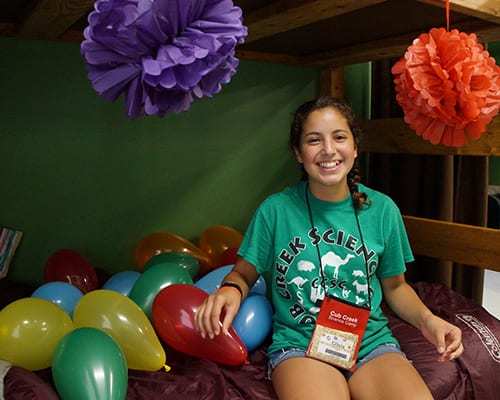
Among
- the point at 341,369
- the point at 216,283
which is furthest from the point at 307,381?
the point at 216,283

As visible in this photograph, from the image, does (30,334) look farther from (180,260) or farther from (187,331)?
(180,260)

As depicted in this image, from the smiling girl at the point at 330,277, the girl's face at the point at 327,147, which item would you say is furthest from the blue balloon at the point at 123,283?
the girl's face at the point at 327,147

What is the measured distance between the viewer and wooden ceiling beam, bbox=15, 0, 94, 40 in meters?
1.65

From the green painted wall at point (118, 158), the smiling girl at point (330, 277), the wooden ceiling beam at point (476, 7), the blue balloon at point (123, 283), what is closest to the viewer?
the smiling girl at point (330, 277)

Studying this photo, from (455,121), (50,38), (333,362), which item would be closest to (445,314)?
(333,362)

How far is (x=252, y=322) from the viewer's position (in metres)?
1.61

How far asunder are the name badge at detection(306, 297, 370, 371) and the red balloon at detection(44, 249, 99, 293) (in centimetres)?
109

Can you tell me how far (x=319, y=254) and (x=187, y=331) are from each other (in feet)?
1.42

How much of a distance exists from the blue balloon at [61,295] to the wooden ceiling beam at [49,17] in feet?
3.00

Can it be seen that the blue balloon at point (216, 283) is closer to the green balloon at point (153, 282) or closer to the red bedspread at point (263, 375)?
the green balloon at point (153, 282)

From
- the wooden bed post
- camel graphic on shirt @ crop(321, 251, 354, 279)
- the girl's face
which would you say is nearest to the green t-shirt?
camel graphic on shirt @ crop(321, 251, 354, 279)

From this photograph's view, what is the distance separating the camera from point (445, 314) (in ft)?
6.53

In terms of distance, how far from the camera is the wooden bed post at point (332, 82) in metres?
3.04

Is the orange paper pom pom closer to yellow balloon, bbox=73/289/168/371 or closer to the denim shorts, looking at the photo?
the denim shorts
